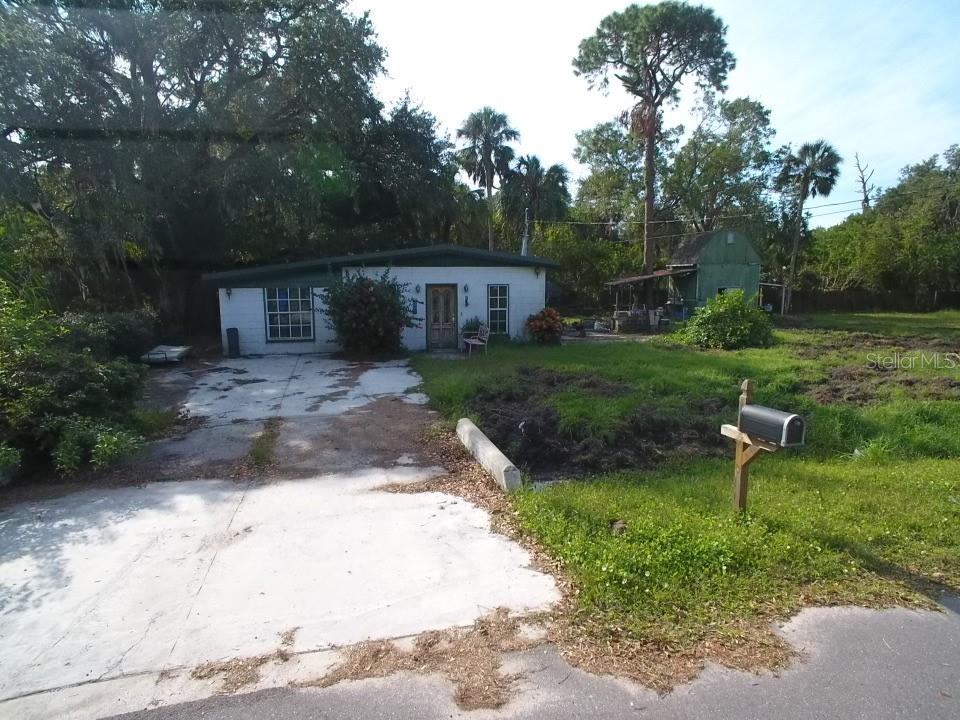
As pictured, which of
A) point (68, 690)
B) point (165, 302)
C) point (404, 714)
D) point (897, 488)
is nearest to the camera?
point (404, 714)

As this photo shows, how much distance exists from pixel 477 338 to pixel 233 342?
640 cm

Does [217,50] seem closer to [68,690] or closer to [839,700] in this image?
[68,690]

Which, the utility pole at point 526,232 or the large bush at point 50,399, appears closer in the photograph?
the large bush at point 50,399

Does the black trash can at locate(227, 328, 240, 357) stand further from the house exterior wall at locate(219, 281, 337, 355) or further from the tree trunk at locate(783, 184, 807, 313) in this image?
the tree trunk at locate(783, 184, 807, 313)

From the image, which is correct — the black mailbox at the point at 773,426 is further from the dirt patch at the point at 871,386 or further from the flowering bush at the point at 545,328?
the flowering bush at the point at 545,328

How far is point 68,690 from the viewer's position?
2617mm

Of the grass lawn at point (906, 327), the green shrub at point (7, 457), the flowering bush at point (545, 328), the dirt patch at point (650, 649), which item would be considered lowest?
the dirt patch at point (650, 649)

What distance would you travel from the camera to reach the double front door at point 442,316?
16.0 metres

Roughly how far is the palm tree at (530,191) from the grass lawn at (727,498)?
64.4 feet

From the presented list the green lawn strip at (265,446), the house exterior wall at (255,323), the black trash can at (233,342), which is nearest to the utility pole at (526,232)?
the house exterior wall at (255,323)

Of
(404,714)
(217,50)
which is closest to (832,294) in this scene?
(217,50)

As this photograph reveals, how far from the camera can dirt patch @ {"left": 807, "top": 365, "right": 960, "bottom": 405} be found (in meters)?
8.62

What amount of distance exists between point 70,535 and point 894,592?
217 inches

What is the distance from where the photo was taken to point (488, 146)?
2812 centimetres
